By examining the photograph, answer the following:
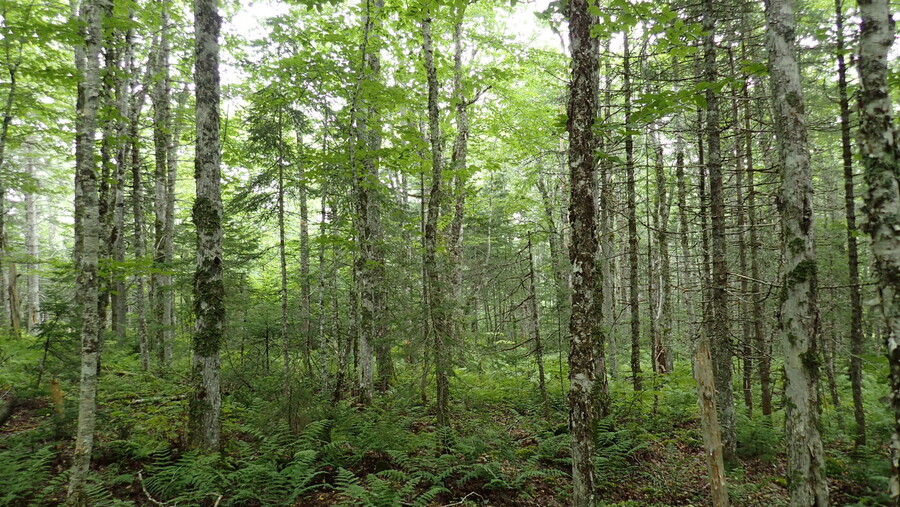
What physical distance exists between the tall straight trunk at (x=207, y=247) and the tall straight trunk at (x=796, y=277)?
8.50 m

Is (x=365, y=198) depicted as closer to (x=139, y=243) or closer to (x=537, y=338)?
(x=537, y=338)

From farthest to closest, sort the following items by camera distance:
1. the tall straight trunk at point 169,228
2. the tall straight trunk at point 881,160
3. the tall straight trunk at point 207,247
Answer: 1. the tall straight trunk at point 169,228
2. the tall straight trunk at point 207,247
3. the tall straight trunk at point 881,160

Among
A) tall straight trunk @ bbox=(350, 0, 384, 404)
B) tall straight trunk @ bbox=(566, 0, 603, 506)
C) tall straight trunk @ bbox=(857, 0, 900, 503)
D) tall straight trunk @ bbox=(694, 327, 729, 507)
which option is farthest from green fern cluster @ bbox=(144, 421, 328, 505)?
tall straight trunk @ bbox=(857, 0, 900, 503)

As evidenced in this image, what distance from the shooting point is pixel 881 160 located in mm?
3785

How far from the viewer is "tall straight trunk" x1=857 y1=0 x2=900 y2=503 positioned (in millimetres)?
3646

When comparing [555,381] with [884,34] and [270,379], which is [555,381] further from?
[884,34]

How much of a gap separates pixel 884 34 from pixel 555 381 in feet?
Result: 39.6

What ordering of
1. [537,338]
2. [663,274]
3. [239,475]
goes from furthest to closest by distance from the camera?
[663,274] → [537,338] → [239,475]

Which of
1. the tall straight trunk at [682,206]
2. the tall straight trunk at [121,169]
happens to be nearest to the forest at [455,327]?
the tall straight trunk at [121,169]

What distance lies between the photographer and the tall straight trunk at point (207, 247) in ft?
21.8

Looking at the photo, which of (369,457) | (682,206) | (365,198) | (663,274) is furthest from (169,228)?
(663,274)

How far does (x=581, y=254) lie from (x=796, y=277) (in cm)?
301

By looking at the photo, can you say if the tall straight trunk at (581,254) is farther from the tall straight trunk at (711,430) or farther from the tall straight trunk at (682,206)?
the tall straight trunk at (682,206)

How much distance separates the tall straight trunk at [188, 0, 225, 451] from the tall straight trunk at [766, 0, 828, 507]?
335 inches
